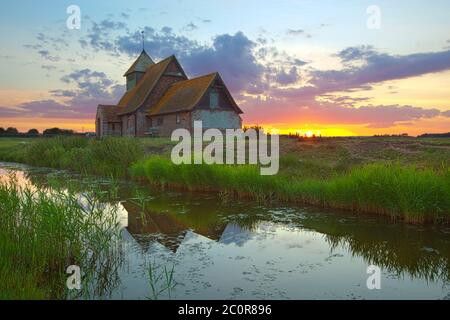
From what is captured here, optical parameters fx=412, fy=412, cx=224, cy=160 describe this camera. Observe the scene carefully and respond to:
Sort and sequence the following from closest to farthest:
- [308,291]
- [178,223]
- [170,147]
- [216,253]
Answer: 1. [308,291]
2. [216,253]
3. [178,223]
4. [170,147]

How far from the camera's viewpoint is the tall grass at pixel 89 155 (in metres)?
20.1

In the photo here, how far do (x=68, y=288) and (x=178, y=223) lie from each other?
4.67 meters

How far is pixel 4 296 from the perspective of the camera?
486 centimetres

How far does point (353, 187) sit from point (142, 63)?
124ft

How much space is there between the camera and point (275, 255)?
26.0ft

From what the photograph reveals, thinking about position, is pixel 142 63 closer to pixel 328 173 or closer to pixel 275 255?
pixel 328 173

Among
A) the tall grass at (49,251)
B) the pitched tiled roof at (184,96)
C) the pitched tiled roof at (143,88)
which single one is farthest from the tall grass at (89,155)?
the pitched tiled roof at (143,88)

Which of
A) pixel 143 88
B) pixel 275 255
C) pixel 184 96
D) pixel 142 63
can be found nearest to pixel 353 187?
pixel 275 255

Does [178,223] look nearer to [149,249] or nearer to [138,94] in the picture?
[149,249]

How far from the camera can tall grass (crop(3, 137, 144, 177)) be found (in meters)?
20.1

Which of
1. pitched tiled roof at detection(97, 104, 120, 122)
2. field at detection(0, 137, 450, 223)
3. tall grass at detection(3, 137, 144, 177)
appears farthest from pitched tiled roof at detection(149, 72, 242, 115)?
tall grass at detection(3, 137, 144, 177)

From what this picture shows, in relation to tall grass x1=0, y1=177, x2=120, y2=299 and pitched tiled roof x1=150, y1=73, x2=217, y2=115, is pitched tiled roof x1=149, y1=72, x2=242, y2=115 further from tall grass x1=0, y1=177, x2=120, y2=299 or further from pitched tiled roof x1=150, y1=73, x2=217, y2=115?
tall grass x1=0, y1=177, x2=120, y2=299

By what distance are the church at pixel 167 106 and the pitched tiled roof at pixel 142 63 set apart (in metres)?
0.11
